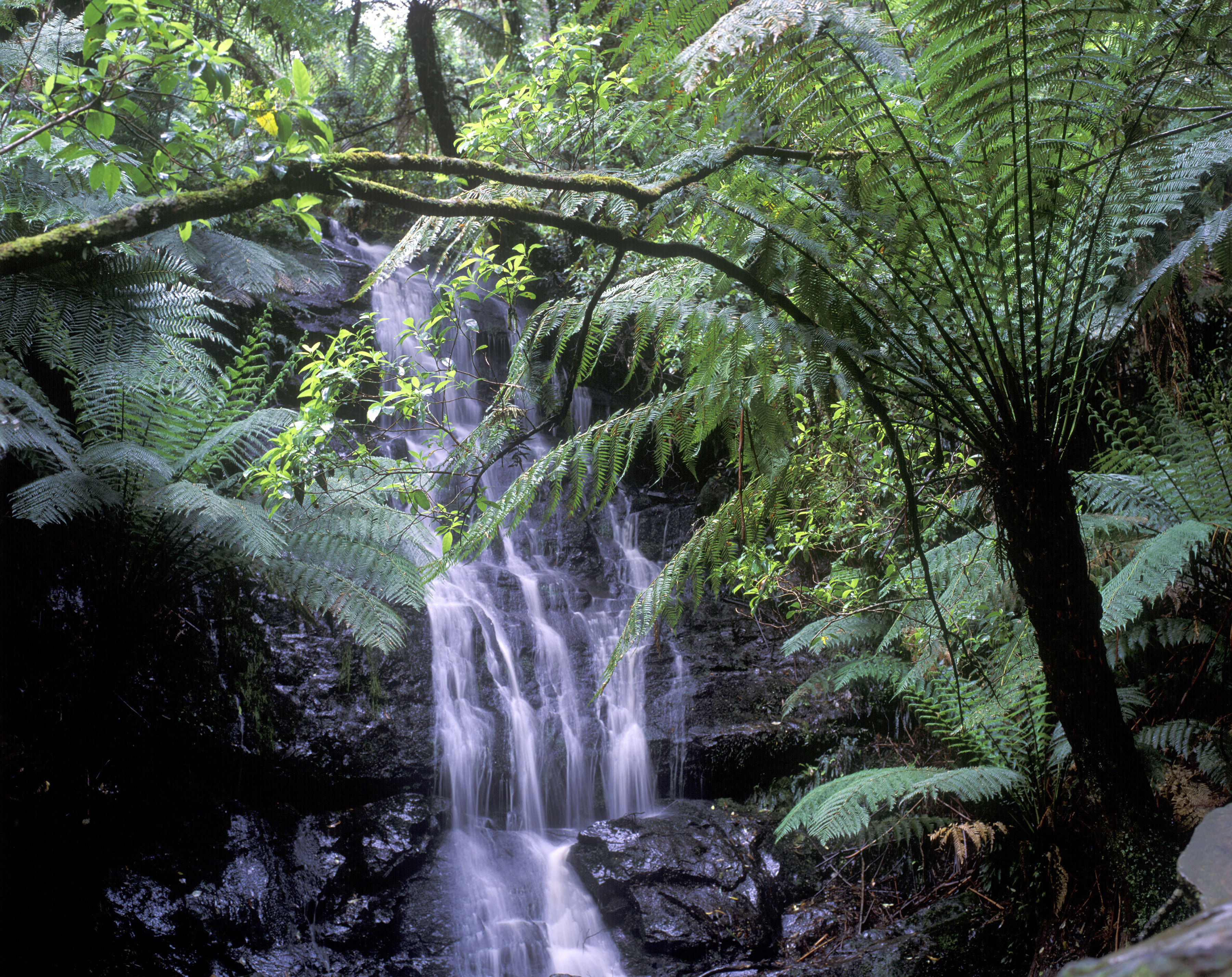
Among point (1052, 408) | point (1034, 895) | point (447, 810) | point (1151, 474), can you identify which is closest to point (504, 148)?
point (1052, 408)

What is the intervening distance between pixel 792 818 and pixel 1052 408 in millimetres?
1631

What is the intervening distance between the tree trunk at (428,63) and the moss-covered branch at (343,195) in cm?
514

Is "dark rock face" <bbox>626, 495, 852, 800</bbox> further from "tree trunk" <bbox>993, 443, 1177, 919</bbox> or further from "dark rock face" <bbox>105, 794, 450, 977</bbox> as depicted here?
"tree trunk" <bbox>993, 443, 1177, 919</bbox>

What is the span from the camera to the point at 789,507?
3.73m

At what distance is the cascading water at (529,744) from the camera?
3.32m

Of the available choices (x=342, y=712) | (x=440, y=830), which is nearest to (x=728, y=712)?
(x=440, y=830)

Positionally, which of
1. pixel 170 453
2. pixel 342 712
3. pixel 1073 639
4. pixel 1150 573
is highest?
pixel 170 453

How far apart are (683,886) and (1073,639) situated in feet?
7.99

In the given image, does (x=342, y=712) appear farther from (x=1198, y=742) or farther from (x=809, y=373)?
(x=1198, y=742)

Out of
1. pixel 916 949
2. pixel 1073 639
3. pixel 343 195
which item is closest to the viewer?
pixel 343 195

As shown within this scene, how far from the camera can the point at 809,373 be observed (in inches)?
62.7

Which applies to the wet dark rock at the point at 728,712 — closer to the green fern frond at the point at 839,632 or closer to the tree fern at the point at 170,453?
the green fern frond at the point at 839,632

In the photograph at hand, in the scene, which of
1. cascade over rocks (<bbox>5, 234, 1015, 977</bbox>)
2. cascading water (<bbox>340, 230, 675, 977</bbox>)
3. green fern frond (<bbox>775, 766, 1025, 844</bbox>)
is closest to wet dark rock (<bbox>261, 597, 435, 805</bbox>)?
cascade over rocks (<bbox>5, 234, 1015, 977</bbox>)

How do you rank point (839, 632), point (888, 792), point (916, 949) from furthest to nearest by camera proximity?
point (839, 632), point (916, 949), point (888, 792)
